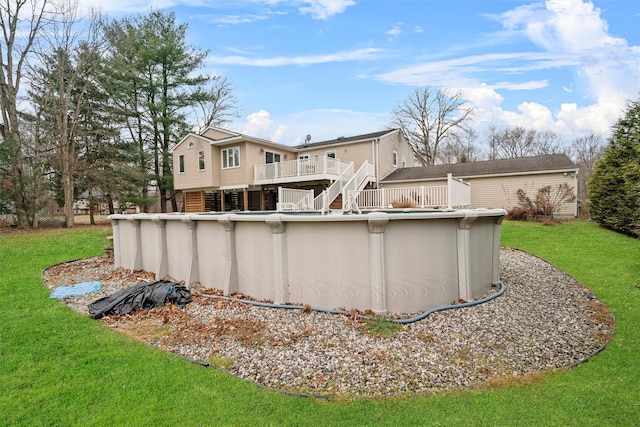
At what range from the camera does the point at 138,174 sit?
1817cm

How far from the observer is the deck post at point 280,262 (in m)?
4.66

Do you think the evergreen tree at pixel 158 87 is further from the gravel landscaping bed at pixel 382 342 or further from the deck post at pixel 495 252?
the deck post at pixel 495 252

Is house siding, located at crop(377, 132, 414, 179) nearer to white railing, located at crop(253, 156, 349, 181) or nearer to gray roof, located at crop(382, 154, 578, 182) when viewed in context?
gray roof, located at crop(382, 154, 578, 182)

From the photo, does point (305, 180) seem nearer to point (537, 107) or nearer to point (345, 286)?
point (345, 286)

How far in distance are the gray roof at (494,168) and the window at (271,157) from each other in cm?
661

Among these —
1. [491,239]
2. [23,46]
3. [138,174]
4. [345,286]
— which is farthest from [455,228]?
[23,46]

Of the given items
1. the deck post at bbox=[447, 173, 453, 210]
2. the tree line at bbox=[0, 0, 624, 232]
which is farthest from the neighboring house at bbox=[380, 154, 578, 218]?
the deck post at bbox=[447, 173, 453, 210]

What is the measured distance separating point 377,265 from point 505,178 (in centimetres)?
1540

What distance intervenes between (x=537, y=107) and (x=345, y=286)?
28.8 metres

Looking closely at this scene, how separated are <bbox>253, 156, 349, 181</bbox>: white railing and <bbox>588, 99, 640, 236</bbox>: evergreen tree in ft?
36.9

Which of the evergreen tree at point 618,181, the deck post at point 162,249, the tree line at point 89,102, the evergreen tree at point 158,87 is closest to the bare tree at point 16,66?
the tree line at point 89,102

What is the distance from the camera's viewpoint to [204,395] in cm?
268

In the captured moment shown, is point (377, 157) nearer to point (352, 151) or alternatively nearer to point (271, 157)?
point (352, 151)

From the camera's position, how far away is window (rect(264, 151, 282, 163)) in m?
18.5
